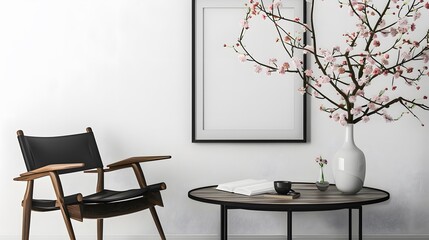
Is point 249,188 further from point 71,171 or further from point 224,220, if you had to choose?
point 71,171

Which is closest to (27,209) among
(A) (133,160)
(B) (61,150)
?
(B) (61,150)

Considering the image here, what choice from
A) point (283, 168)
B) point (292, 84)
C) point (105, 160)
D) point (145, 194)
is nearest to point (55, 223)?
point (105, 160)

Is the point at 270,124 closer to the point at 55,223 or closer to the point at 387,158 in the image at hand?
the point at 387,158

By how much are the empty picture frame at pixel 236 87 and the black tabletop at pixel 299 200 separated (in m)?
0.61

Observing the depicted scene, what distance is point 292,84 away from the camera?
11.6 ft

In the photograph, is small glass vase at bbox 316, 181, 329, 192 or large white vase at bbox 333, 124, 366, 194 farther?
small glass vase at bbox 316, 181, 329, 192

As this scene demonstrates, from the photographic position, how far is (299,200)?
2715 mm

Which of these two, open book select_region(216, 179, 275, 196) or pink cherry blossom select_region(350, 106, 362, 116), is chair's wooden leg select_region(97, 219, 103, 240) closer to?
open book select_region(216, 179, 275, 196)

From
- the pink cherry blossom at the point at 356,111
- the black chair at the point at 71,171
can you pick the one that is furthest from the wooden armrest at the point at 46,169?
the pink cherry blossom at the point at 356,111

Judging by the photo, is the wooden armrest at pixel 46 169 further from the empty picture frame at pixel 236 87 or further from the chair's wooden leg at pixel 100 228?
the empty picture frame at pixel 236 87

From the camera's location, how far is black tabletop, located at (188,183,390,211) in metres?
2.62

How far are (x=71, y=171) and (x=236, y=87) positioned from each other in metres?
1.17

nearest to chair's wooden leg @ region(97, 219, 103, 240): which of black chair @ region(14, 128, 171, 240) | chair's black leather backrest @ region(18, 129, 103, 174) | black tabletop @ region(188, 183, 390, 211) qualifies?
black chair @ region(14, 128, 171, 240)

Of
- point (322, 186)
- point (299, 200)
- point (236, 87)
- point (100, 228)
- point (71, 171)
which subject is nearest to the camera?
point (299, 200)
